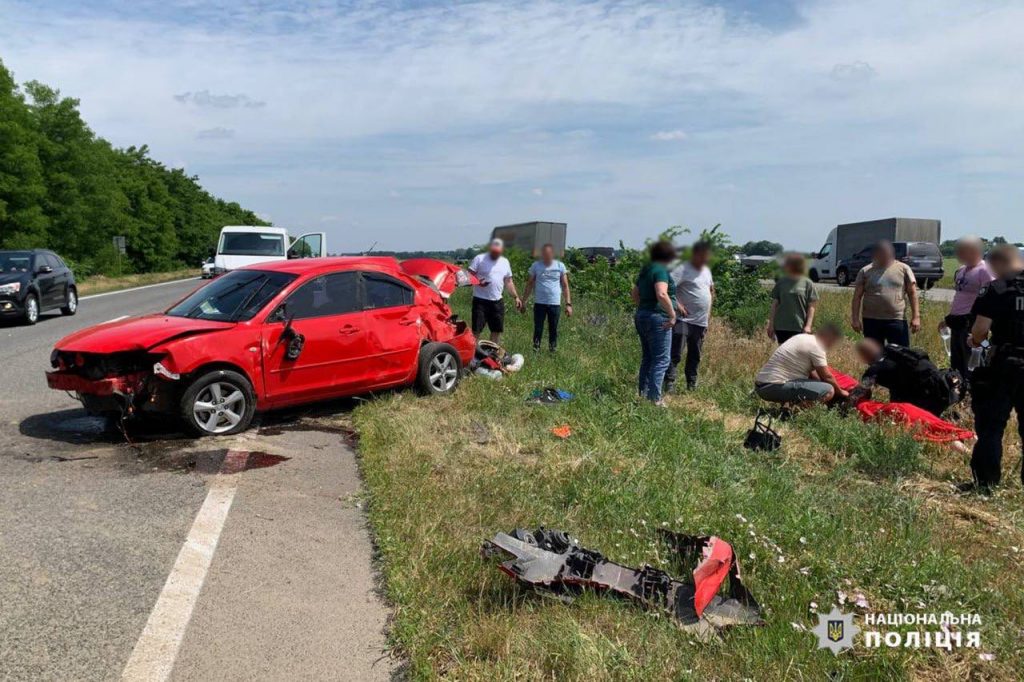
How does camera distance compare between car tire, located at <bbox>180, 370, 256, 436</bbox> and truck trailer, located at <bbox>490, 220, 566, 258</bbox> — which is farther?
truck trailer, located at <bbox>490, 220, 566, 258</bbox>

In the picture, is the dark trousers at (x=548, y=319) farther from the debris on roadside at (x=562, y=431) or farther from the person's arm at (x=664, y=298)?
the debris on roadside at (x=562, y=431)

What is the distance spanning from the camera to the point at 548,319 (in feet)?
37.1

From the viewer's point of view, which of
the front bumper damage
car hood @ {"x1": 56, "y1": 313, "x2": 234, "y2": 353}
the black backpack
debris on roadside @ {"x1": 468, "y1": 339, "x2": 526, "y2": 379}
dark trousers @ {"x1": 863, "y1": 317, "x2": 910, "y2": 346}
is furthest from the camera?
debris on roadside @ {"x1": 468, "y1": 339, "x2": 526, "y2": 379}

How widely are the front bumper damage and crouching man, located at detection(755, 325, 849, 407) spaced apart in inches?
154

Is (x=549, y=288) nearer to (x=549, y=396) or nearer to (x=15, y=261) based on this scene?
(x=549, y=396)

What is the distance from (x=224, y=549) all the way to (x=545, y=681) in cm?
224

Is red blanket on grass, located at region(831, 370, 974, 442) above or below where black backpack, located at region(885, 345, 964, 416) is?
below

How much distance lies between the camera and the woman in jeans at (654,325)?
762cm

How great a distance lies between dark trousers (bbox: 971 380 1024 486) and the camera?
552cm

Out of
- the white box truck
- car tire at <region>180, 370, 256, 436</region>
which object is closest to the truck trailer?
car tire at <region>180, 370, 256, 436</region>

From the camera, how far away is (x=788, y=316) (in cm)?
837

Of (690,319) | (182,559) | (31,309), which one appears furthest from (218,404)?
(31,309)

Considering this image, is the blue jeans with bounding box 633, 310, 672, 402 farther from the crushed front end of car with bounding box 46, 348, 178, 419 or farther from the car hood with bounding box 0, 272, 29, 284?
the car hood with bounding box 0, 272, 29, 284

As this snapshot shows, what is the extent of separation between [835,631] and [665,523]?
130cm
